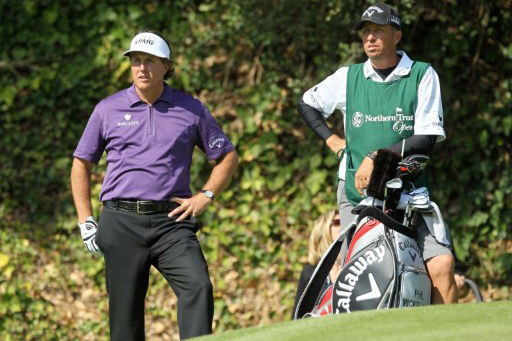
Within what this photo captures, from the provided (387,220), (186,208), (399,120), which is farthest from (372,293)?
(186,208)

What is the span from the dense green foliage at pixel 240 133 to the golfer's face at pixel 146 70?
10.2 ft

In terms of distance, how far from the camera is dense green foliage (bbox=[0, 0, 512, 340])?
9711mm

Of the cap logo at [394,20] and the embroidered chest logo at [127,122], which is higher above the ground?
the cap logo at [394,20]

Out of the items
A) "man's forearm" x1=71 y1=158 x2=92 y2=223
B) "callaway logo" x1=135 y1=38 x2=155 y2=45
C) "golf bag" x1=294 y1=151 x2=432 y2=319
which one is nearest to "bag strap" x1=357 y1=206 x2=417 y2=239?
"golf bag" x1=294 y1=151 x2=432 y2=319

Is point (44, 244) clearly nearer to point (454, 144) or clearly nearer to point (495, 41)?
point (454, 144)

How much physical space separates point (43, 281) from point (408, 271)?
5.76 meters

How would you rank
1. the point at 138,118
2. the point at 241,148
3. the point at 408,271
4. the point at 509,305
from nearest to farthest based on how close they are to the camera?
the point at 509,305, the point at 408,271, the point at 138,118, the point at 241,148

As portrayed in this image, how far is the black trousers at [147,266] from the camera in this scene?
240 inches

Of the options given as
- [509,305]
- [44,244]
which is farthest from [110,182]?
[44,244]

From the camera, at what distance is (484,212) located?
968cm

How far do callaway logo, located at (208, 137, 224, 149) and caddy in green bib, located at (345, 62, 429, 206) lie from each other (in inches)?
33.1

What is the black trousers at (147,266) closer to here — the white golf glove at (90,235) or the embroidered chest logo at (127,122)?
the white golf glove at (90,235)

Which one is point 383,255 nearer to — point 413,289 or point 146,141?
point 413,289

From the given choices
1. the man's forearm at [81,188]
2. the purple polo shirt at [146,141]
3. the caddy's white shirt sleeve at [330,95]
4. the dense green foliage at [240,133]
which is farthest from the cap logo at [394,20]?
the dense green foliage at [240,133]
